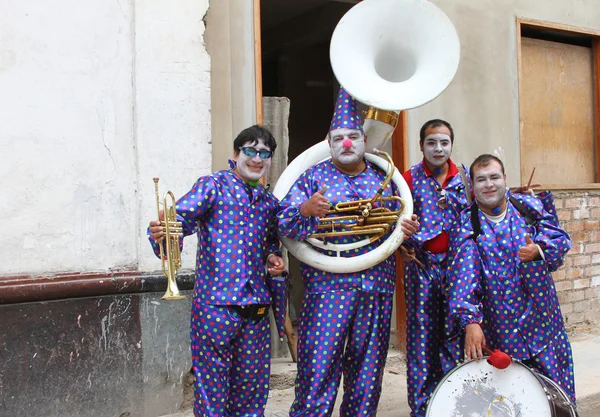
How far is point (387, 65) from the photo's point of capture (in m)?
3.70

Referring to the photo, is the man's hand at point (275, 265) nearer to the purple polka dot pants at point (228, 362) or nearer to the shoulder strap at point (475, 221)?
the purple polka dot pants at point (228, 362)

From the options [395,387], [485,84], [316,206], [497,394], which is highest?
[485,84]

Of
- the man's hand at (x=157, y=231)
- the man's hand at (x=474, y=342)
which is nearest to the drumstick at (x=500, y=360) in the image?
the man's hand at (x=474, y=342)

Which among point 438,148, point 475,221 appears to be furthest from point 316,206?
point 438,148

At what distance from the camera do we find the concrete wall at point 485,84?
581 cm

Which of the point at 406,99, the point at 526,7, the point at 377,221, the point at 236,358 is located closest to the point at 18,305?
the point at 236,358

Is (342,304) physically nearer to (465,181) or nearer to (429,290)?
(429,290)

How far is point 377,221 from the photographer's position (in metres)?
3.40

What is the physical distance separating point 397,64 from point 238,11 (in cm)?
157

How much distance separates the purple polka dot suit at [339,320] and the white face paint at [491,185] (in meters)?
0.47

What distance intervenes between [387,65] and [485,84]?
259 centimetres

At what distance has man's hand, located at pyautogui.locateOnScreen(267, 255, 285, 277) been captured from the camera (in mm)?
3305

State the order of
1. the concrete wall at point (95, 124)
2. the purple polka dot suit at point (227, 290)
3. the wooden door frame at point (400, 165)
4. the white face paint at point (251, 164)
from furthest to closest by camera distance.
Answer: the wooden door frame at point (400, 165)
the concrete wall at point (95, 124)
the white face paint at point (251, 164)
the purple polka dot suit at point (227, 290)

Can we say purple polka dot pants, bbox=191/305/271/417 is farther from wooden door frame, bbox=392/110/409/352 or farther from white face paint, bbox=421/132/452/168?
wooden door frame, bbox=392/110/409/352
